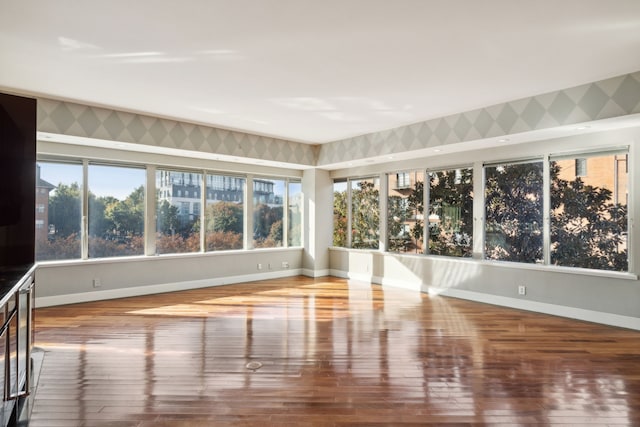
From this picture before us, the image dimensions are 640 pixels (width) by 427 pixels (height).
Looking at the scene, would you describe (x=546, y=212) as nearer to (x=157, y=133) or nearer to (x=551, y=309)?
(x=551, y=309)

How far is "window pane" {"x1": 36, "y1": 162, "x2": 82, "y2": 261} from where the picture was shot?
205 inches

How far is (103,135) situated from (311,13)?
12.8 ft

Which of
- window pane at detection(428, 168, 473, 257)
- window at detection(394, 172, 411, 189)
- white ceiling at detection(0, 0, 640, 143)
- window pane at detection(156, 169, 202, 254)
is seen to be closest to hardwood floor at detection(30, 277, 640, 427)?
window pane at detection(428, 168, 473, 257)

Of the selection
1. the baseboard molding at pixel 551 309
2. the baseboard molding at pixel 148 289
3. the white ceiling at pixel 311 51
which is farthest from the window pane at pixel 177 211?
the baseboard molding at pixel 551 309

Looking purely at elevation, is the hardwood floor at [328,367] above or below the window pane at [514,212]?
below

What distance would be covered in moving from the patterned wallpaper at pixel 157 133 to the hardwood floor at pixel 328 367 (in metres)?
2.50

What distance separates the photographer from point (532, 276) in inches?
202

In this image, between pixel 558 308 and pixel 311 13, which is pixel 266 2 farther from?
pixel 558 308

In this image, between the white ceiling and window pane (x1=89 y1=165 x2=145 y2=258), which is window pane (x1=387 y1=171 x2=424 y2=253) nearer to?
the white ceiling

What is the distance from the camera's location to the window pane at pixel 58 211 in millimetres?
5199

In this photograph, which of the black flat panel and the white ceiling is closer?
the white ceiling

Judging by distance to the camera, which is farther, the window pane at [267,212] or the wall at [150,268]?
the window pane at [267,212]

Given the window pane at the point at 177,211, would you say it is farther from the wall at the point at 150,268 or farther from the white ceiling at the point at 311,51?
the white ceiling at the point at 311,51

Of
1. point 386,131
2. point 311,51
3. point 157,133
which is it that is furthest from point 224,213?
point 311,51
